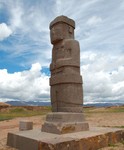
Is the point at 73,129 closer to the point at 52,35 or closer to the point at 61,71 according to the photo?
the point at 61,71

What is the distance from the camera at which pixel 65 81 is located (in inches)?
432

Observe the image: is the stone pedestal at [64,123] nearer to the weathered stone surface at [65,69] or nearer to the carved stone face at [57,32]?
the weathered stone surface at [65,69]

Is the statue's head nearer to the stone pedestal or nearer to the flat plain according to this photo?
the stone pedestal

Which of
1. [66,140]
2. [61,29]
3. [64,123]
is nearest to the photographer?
[66,140]

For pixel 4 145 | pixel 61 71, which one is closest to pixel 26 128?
pixel 4 145

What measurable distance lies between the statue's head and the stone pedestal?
3.41 meters

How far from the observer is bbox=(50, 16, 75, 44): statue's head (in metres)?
11.5

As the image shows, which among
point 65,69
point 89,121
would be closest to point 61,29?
point 65,69

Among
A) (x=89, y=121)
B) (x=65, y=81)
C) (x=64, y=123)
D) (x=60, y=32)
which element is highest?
(x=60, y=32)

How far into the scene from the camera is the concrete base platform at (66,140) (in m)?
8.21

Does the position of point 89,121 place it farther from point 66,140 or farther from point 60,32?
point 66,140

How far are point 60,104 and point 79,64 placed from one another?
1999 mm

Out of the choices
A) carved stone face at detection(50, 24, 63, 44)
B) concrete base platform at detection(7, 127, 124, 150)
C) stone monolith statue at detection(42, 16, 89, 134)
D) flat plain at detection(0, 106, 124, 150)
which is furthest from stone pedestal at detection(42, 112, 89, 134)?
carved stone face at detection(50, 24, 63, 44)

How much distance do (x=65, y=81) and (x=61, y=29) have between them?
2.35 metres
